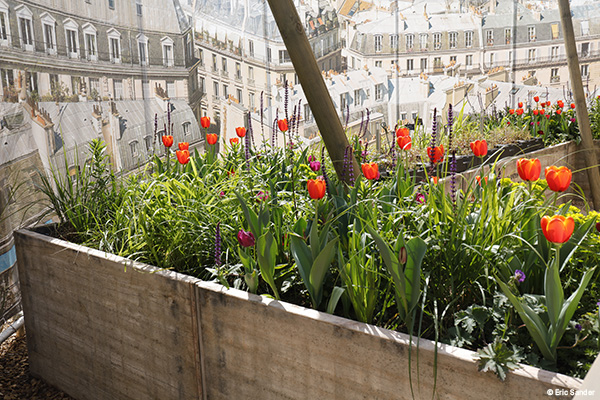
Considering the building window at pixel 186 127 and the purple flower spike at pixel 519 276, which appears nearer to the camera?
the purple flower spike at pixel 519 276

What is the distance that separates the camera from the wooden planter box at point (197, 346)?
1.18 m

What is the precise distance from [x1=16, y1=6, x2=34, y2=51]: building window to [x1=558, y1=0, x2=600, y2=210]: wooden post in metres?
2.95

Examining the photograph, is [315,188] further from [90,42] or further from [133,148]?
[133,148]

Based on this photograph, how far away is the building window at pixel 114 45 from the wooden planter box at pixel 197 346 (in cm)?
154

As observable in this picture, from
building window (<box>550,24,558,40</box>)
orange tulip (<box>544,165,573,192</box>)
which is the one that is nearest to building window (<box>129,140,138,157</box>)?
orange tulip (<box>544,165,573,192</box>)

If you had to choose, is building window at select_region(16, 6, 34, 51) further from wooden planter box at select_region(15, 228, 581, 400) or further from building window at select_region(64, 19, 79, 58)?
wooden planter box at select_region(15, 228, 581, 400)

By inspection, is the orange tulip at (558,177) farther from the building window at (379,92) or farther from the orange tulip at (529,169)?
the building window at (379,92)

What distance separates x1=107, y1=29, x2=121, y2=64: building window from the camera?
327cm

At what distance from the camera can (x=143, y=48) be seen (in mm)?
3660

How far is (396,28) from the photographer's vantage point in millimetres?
6867

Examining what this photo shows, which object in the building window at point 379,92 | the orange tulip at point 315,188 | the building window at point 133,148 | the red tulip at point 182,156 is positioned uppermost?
the orange tulip at point 315,188

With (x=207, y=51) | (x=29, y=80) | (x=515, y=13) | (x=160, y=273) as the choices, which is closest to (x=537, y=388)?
(x=160, y=273)

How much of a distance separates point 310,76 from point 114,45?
6.84 ft

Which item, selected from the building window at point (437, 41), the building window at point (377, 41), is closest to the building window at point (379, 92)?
the building window at point (377, 41)
